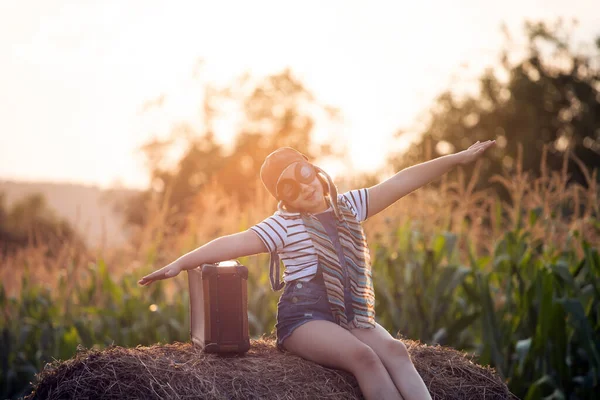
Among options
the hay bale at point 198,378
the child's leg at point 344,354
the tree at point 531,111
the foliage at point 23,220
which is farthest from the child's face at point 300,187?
the foliage at point 23,220

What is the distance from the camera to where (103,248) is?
8109mm

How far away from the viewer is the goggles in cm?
383

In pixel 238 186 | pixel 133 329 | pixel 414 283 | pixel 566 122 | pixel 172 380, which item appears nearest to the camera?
pixel 172 380

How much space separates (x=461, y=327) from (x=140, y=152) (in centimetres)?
3009

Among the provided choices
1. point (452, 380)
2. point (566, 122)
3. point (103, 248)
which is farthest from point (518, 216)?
point (566, 122)

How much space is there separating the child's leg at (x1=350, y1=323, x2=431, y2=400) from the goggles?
74 centimetres

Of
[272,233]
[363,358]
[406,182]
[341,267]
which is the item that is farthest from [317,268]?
[406,182]

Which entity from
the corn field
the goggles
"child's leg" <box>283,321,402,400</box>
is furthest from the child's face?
the corn field

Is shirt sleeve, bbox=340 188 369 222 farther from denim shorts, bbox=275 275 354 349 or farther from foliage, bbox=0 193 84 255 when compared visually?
foliage, bbox=0 193 84 255

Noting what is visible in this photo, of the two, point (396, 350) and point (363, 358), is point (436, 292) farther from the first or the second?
point (363, 358)

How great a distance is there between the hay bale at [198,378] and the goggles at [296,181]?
79 cm

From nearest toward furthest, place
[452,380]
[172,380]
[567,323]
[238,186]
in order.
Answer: [172,380] → [452,380] → [567,323] → [238,186]

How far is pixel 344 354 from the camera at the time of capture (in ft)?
11.5

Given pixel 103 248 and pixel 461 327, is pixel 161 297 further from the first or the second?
pixel 461 327
